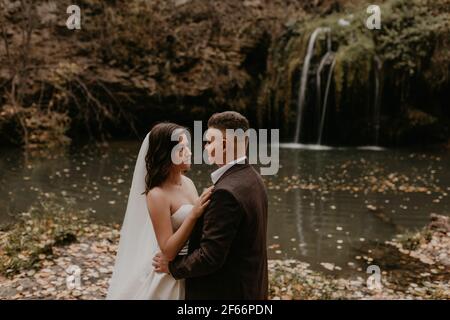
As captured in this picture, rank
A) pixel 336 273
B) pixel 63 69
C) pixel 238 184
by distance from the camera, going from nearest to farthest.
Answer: pixel 238 184 → pixel 336 273 → pixel 63 69

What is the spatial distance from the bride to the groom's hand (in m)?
0.05

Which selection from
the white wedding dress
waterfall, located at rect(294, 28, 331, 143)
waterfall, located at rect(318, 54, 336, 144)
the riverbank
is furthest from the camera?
waterfall, located at rect(294, 28, 331, 143)

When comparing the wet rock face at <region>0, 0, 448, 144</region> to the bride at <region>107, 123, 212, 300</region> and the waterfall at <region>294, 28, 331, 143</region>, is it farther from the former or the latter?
the bride at <region>107, 123, 212, 300</region>

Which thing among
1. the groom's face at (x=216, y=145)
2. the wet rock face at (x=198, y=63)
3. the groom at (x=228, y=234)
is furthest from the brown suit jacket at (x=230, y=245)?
the wet rock face at (x=198, y=63)

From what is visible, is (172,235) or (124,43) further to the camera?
(124,43)

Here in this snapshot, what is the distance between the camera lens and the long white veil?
11.0ft

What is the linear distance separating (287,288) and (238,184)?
12.4ft

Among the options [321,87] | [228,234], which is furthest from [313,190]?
[228,234]

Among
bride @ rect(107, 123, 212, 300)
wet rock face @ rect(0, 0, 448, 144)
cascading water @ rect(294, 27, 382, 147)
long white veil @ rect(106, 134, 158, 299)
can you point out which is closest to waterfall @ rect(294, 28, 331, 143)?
cascading water @ rect(294, 27, 382, 147)

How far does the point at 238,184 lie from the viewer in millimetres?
2789

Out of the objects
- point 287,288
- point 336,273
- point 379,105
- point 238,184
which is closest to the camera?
point 238,184

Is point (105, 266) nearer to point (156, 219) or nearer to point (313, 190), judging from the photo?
point (156, 219)

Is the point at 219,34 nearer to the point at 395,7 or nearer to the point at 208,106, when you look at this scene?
the point at 208,106

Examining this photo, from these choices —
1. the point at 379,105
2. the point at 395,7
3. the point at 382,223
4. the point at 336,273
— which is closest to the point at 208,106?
the point at 379,105
